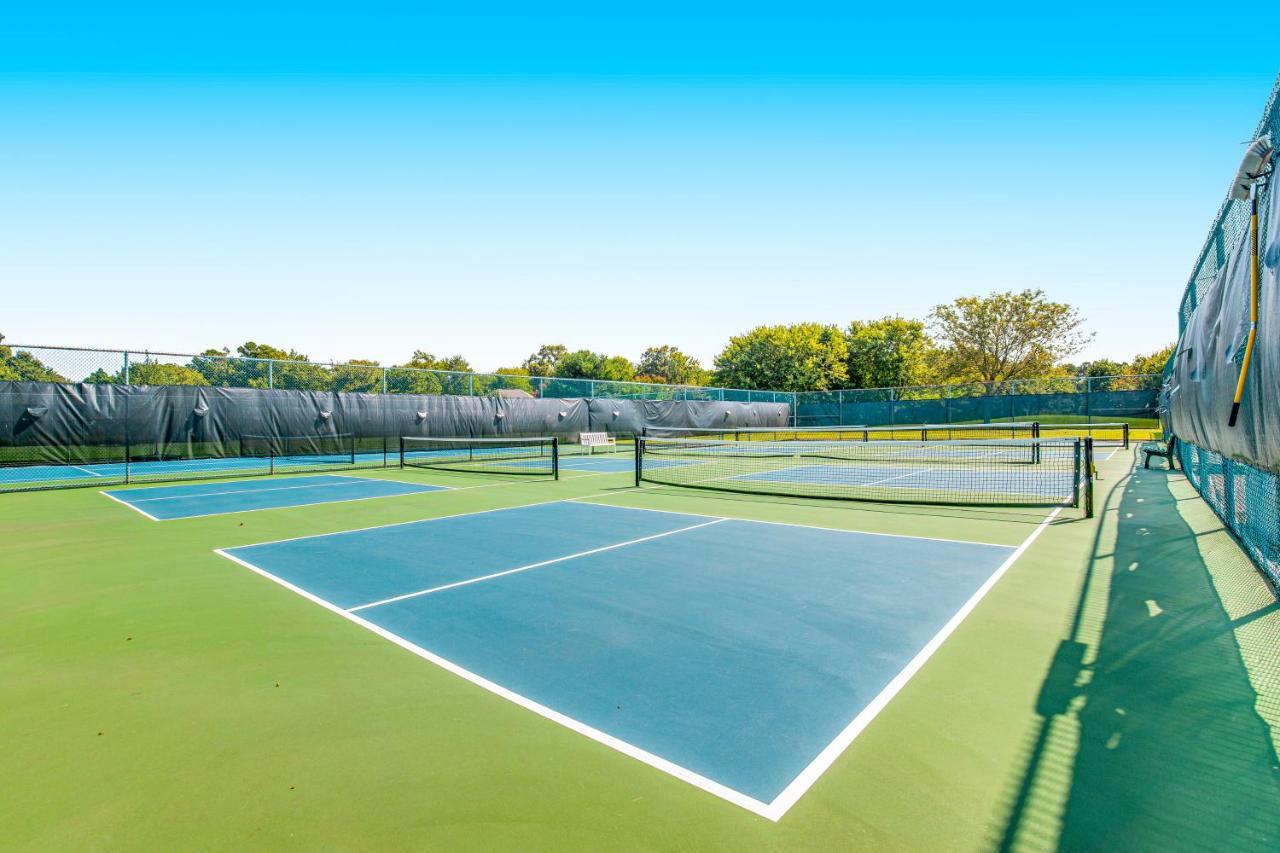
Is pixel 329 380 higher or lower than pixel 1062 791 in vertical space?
higher

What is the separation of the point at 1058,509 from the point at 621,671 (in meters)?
8.14

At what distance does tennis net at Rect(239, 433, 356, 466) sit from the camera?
643 inches

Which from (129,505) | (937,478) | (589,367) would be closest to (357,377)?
(129,505)

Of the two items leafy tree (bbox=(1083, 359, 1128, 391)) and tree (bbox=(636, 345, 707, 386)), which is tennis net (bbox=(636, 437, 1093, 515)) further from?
tree (bbox=(636, 345, 707, 386))

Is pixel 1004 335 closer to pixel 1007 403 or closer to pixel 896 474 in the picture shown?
pixel 1007 403

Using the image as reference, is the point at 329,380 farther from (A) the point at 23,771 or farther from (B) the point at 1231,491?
(B) the point at 1231,491

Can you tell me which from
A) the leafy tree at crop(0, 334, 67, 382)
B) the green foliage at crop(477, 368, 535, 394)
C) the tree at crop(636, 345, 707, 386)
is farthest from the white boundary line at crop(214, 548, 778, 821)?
the tree at crop(636, 345, 707, 386)

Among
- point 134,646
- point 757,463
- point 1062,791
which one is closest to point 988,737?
point 1062,791

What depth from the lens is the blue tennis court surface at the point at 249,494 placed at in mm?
9727

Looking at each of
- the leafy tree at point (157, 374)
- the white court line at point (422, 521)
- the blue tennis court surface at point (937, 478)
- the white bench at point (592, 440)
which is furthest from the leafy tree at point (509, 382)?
the white court line at point (422, 521)

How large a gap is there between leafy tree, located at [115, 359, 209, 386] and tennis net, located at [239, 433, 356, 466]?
194 centimetres

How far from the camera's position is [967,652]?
3.67m

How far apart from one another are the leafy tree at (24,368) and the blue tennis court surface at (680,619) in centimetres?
1087

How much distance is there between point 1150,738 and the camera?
107 inches
